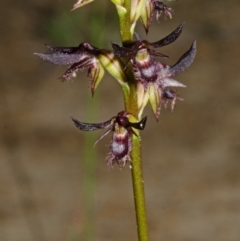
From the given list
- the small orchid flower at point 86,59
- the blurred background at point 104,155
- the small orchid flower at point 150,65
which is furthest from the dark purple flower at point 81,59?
the blurred background at point 104,155

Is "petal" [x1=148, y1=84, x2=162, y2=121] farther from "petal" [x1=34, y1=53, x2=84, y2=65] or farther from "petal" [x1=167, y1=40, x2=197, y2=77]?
"petal" [x1=34, y1=53, x2=84, y2=65]

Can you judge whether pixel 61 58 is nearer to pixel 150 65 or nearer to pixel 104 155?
pixel 150 65

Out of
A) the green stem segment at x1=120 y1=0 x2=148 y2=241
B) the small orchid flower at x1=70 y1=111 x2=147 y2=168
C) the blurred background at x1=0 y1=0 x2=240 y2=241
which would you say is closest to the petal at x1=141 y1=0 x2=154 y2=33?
the green stem segment at x1=120 y1=0 x2=148 y2=241

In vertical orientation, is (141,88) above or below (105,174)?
below

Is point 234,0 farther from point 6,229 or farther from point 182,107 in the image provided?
point 6,229

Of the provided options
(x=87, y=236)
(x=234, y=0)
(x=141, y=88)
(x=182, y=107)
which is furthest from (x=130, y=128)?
(x=234, y=0)

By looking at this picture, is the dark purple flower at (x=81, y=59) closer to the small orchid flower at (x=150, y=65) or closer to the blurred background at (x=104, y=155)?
the small orchid flower at (x=150, y=65)

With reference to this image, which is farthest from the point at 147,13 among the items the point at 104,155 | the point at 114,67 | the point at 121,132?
the point at 104,155

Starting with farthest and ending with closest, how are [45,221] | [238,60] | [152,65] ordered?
[238,60] → [45,221] → [152,65]
